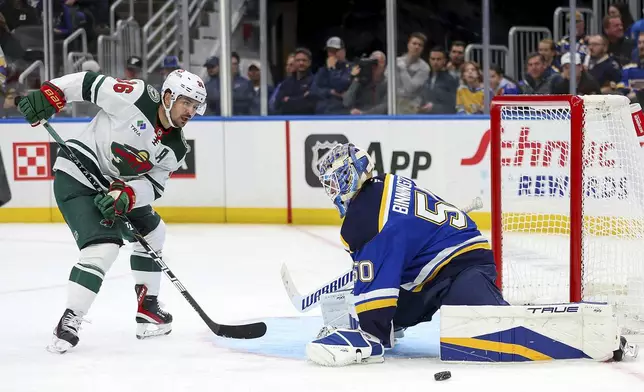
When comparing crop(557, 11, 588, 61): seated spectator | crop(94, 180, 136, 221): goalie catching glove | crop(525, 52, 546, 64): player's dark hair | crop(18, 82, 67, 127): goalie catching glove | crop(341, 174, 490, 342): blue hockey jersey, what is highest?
crop(557, 11, 588, 61): seated spectator

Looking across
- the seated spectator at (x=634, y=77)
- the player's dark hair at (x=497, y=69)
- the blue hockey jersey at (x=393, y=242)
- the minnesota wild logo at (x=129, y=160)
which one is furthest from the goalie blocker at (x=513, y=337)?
the player's dark hair at (x=497, y=69)

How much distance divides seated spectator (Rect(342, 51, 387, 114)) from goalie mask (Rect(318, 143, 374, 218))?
478 cm

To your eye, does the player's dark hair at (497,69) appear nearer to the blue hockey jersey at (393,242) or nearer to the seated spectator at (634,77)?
the seated spectator at (634,77)

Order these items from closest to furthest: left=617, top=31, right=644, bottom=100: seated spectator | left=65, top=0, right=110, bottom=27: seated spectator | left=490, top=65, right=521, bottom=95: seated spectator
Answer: left=617, top=31, right=644, bottom=100: seated spectator → left=490, top=65, right=521, bottom=95: seated spectator → left=65, top=0, right=110, bottom=27: seated spectator

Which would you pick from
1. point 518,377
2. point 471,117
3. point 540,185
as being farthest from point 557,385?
point 471,117

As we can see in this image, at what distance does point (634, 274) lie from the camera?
476 centimetres

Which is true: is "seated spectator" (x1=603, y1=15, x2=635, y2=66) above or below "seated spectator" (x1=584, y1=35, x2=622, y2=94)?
above

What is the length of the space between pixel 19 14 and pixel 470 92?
3.75 meters

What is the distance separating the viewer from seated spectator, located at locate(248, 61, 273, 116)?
8969 mm

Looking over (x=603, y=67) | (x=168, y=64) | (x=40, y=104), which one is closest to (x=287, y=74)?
(x=168, y=64)

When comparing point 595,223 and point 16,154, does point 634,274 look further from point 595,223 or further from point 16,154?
point 16,154

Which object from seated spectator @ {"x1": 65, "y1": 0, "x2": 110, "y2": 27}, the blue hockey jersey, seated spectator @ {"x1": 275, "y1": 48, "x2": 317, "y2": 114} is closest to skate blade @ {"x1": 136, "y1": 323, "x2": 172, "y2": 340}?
the blue hockey jersey

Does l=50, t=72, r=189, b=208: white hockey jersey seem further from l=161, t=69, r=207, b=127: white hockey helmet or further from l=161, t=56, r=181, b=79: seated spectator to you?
l=161, t=56, r=181, b=79: seated spectator

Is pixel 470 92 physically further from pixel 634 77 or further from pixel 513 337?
pixel 513 337
